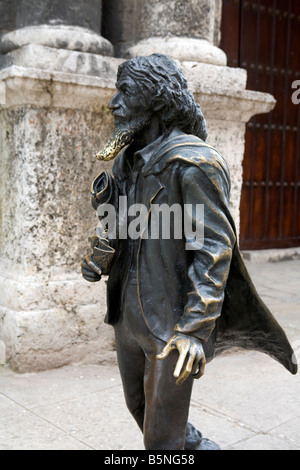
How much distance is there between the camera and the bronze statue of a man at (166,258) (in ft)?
6.19

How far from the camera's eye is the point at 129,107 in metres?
2.03

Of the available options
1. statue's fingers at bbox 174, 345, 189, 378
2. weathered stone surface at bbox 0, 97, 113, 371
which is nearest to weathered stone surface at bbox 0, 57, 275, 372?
A: weathered stone surface at bbox 0, 97, 113, 371

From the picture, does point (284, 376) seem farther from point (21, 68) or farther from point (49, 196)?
point (21, 68)

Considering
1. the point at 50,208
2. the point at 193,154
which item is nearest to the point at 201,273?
the point at 193,154

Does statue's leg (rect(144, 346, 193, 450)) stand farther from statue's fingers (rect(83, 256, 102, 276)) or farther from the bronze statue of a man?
statue's fingers (rect(83, 256, 102, 276))

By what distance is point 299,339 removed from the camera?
453 cm

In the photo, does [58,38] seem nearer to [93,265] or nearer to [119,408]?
[93,265]

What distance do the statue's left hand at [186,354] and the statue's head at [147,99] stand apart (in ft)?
2.23

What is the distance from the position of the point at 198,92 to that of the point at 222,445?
7.40 ft

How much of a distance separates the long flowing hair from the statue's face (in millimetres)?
19

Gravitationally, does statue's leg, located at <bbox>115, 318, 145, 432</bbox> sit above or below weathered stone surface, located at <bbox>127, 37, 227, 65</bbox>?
below

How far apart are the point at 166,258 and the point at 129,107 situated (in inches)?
21.1

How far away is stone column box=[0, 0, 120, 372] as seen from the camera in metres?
3.67

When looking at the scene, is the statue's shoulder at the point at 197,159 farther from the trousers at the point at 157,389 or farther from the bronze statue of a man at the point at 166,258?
the trousers at the point at 157,389
